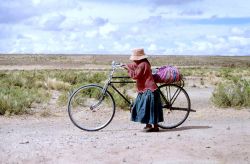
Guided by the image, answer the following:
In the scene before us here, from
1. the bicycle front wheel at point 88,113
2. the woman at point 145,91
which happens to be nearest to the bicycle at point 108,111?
the bicycle front wheel at point 88,113

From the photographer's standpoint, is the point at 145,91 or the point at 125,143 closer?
the point at 125,143

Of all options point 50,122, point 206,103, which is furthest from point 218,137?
point 206,103

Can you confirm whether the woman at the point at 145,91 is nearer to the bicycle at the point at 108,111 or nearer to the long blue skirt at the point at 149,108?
the long blue skirt at the point at 149,108

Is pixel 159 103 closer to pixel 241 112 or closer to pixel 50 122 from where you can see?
pixel 50 122

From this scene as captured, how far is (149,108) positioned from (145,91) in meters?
0.34

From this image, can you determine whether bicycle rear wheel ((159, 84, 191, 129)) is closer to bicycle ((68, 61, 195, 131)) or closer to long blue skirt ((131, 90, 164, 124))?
bicycle ((68, 61, 195, 131))

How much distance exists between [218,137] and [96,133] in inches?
94.0

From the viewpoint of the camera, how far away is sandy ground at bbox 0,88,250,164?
7832 millimetres

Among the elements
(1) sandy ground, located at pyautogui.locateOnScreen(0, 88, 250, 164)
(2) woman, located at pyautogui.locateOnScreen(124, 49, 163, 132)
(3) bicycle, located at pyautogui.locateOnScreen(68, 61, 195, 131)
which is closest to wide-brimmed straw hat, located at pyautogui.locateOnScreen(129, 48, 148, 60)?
(2) woman, located at pyautogui.locateOnScreen(124, 49, 163, 132)

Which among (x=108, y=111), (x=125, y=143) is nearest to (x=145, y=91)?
(x=125, y=143)

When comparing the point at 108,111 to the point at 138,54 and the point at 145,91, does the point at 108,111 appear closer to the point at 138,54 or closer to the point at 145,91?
the point at 145,91

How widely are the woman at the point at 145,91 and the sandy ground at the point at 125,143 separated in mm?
317

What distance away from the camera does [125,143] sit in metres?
8.93

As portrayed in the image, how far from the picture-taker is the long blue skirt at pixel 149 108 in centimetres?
1023
